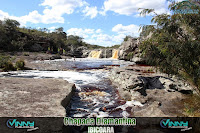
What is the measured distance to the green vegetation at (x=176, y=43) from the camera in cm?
406

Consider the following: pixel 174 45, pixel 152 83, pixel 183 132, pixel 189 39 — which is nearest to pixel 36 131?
pixel 183 132

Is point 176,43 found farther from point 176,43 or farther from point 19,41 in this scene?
point 19,41

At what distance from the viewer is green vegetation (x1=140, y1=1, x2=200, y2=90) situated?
160 inches

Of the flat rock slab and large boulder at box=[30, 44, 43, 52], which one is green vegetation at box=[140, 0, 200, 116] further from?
large boulder at box=[30, 44, 43, 52]

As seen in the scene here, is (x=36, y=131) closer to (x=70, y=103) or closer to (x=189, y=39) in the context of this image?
(x=70, y=103)

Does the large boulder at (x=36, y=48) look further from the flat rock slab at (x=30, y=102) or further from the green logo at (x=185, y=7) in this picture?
the green logo at (x=185, y=7)

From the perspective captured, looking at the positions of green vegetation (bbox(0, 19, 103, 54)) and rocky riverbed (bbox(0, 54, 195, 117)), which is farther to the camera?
green vegetation (bbox(0, 19, 103, 54))

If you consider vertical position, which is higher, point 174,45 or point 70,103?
point 174,45

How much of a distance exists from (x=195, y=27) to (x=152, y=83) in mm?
5616

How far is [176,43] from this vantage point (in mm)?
4219

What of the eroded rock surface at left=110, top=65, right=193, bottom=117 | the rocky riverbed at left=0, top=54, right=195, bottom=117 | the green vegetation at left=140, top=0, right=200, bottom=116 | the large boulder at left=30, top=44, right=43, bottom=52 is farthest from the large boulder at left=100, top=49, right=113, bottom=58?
the green vegetation at left=140, top=0, right=200, bottom=116

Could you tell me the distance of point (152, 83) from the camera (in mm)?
9289

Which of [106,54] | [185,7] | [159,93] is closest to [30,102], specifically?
[185,7]

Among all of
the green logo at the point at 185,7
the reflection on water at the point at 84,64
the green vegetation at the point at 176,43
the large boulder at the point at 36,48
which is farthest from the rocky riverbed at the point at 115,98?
the large boulder at the point at 36,48
